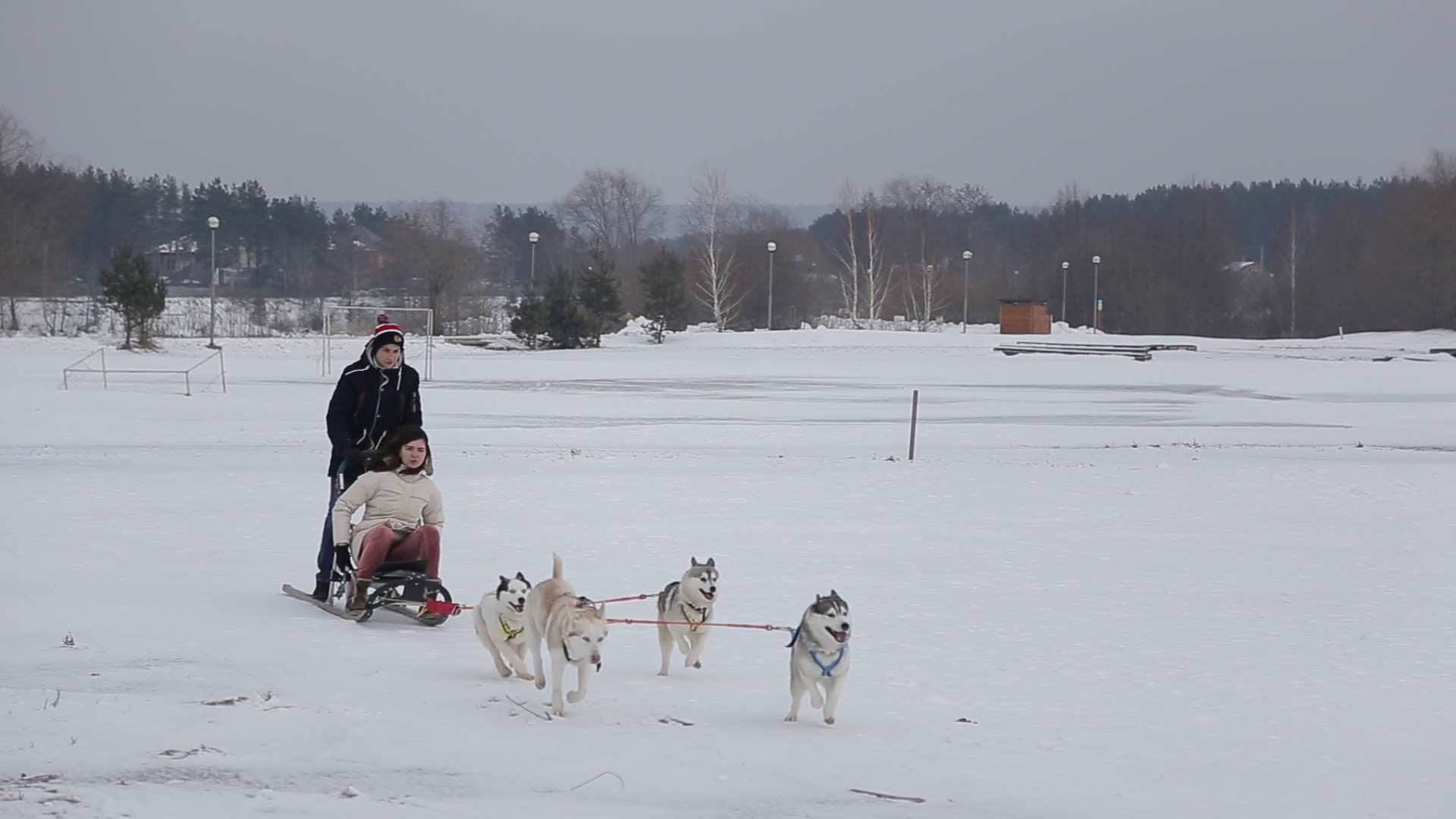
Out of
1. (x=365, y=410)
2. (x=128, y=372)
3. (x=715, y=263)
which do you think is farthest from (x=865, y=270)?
(x=365, y=410)

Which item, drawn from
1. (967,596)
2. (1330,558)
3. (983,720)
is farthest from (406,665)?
(1330,558)

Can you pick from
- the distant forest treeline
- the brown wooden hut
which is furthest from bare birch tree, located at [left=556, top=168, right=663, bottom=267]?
the brown wooden hut

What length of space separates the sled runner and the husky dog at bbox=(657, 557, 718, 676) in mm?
1555

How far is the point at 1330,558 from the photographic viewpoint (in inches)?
482

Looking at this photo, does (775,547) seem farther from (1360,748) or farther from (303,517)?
(1360,748)

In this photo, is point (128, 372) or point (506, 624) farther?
point (128, 372)

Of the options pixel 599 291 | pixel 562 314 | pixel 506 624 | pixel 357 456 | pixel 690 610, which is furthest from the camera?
pixel 599 291

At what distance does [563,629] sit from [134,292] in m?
47.5

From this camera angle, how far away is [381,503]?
27.7ft

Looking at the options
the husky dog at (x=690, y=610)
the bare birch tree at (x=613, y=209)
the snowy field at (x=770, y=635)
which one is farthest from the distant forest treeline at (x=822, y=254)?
the husky dog at (x=690, y=610)

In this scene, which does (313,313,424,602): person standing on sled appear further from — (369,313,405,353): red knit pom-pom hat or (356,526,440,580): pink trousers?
(356,526,440,580): pink trousers

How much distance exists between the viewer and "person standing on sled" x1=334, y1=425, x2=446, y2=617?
8.33 m

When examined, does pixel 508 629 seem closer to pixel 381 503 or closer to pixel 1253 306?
pixel 381 503

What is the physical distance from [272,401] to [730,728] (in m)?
25.9
